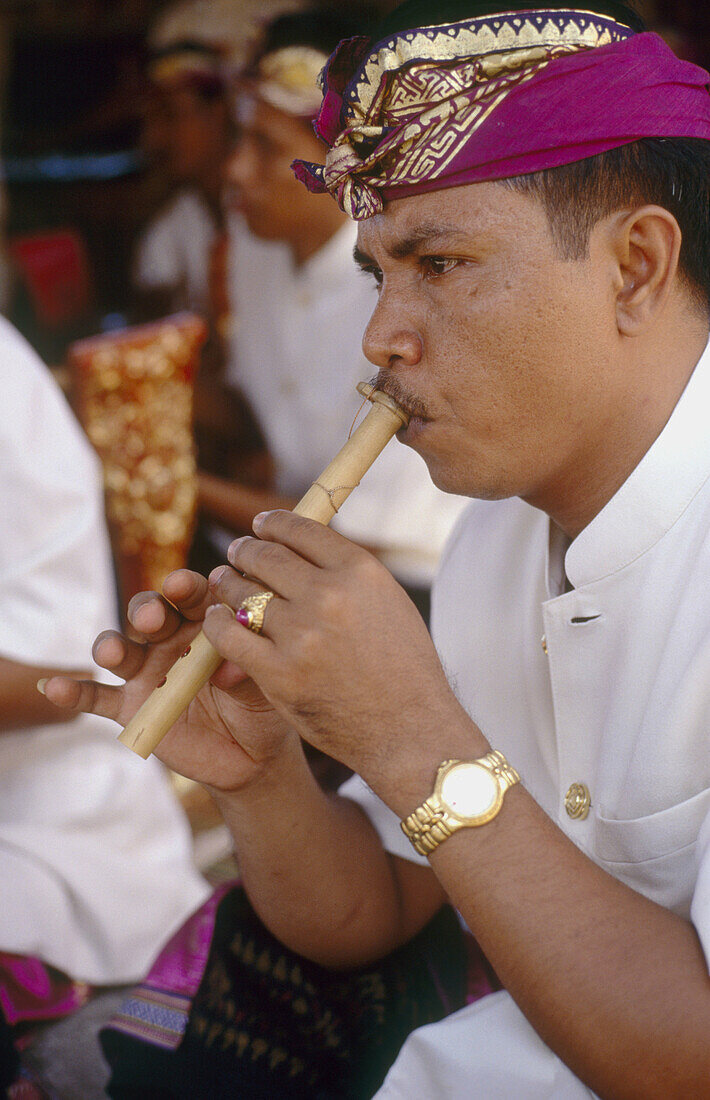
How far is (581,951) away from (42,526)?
1514mm

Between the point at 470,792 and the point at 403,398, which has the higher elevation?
the point at 403,398

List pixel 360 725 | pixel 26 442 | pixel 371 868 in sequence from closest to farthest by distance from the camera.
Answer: pixel 360 725 < pixel 371 868 < pixel 26 442

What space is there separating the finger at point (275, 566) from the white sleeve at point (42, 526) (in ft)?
3.53

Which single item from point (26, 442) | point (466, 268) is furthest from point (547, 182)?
point (26, 442)

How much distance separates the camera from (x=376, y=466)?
3.36m

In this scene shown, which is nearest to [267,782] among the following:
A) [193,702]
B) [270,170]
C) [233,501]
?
[193,702]

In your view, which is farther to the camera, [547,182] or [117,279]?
[117,279]

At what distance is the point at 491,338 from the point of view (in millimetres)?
1438

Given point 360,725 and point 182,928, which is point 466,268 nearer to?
point 360,725

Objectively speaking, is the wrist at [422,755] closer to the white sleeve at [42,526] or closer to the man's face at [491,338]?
the man's face at [491,338]

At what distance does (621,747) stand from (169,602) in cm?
67

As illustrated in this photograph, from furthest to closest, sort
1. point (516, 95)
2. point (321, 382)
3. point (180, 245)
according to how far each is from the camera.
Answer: point (180, 245)
point (321, 382)
point (516, 95)

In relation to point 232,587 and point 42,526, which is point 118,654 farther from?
point 42,526

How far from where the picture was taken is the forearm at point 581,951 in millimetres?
1104
